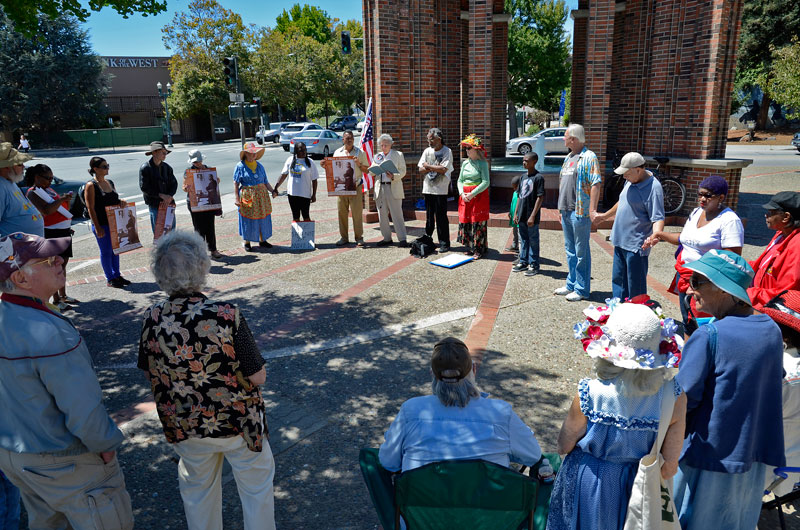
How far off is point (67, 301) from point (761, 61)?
42.7 meters

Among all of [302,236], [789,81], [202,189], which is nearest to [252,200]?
[202,189]

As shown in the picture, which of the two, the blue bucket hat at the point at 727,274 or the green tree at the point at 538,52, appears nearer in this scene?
the blue bucket hat at the point at 727,274

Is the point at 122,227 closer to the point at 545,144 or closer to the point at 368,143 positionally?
the point at 368,143

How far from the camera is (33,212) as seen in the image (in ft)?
19.6

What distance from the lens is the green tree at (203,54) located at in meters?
46.7

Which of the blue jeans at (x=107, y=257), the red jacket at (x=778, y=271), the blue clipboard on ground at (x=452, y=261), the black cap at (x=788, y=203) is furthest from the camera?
the blue clipboard on ground at (x=452, y=261)

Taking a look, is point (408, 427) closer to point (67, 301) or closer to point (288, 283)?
point (288, 283)

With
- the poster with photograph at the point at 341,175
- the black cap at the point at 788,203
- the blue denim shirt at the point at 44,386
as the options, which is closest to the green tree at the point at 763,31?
the poster with photograph at the point at 341,175

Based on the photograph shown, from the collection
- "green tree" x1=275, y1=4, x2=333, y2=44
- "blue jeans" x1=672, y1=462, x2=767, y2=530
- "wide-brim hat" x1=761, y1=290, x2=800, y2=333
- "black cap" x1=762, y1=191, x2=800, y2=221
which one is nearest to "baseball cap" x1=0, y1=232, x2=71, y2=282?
"blue jeans" x1=672, y1=462, x2=767, y2=530

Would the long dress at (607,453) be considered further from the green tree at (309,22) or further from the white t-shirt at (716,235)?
the green tree at (309,22)

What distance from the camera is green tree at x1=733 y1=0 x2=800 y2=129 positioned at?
111ft

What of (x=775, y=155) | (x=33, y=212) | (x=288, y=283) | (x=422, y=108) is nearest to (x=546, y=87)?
(x=775, y=155)

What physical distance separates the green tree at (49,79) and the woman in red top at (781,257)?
4771 centimetres

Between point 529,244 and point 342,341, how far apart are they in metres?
3.46
